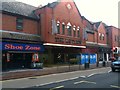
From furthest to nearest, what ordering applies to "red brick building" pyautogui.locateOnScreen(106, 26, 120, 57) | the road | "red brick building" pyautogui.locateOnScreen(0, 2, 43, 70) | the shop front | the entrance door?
1. "red brick building" pyautogui.locateOnScreen(106, 26, 120, 57)
2. the entrance door
3. "red brick building" pyautogui.locateOnScreen(0, 2, 43, 70)
4. the shop front
5. the road

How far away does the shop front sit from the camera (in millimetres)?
25591

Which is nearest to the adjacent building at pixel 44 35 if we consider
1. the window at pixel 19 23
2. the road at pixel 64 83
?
the window at pixel 19 23

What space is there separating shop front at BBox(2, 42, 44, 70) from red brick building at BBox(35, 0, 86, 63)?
2358 mm

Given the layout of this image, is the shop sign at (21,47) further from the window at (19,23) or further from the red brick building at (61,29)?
the window at (19,23)

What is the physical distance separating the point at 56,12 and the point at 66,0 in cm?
401

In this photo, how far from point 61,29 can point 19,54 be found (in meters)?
8.68

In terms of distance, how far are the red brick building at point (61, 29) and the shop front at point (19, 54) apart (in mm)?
2358

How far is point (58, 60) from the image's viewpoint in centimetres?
3566

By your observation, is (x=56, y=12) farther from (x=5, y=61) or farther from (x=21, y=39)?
(x=5, y=61)

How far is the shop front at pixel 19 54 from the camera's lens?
2559 cm

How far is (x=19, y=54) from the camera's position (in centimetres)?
2859

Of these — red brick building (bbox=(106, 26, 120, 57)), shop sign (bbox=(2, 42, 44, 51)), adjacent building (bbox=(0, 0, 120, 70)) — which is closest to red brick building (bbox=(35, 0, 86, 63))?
adjacent building (bbox=(0, 0, 120, 70))

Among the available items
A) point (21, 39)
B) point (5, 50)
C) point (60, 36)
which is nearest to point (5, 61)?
point (5, 50)

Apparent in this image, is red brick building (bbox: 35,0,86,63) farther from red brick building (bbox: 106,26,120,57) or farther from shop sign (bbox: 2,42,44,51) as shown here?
red brick building (bbox: 106,26,120,57)
